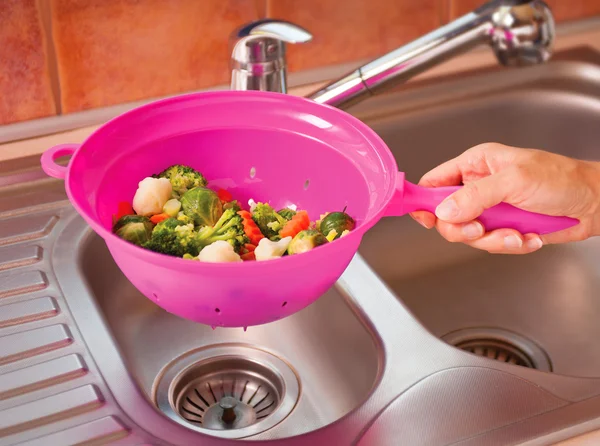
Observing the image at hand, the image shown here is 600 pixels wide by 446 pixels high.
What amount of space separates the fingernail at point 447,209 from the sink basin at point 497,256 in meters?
0.47

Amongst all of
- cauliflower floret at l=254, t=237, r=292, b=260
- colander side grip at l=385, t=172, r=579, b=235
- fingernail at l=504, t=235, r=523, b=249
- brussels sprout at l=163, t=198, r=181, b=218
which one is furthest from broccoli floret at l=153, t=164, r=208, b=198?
fingernail at l=504, t=235, r=523, b=249

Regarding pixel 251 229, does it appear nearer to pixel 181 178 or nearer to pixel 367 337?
pixel 181 178

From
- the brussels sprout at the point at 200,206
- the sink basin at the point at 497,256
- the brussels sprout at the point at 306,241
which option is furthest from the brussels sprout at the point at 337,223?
the sink basin at the point at 497,256

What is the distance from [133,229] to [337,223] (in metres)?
0.21

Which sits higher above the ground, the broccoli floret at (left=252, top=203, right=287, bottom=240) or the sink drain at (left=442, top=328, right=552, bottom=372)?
the broccoli floret at (left=252, top=203, right=287, bottom=240)

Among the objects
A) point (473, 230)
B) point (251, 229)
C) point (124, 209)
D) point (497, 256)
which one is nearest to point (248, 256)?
point (251, 229)

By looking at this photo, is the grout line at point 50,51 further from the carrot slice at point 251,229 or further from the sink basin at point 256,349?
the carrot slice at point 251,229

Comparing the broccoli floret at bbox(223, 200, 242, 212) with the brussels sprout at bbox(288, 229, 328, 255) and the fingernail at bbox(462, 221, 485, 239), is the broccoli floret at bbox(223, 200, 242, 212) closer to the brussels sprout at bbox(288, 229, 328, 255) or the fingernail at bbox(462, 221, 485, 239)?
the brussels sprout at bbox(288, 229, 328, 255)

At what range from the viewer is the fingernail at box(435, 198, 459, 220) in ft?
2.54

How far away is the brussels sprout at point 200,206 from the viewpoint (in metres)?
0.81

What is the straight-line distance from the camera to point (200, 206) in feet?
2.67

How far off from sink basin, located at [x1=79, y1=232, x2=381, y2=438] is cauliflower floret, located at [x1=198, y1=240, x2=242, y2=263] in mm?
263

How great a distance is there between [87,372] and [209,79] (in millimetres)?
616

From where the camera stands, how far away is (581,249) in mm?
1330
